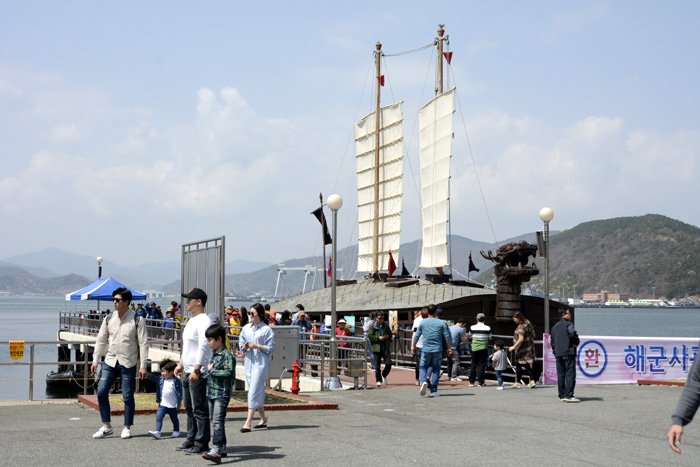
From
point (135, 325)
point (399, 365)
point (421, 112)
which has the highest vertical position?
point (421, 112)

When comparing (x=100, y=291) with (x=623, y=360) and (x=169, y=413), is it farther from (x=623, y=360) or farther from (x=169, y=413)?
(x=169, y=413)

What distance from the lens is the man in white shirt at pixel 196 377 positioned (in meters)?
9.36

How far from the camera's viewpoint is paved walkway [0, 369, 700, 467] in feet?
30.1

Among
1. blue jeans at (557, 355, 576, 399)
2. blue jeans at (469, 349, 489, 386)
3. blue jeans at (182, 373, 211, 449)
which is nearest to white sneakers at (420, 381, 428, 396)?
blue jeans at (557, 355, 576, 399)

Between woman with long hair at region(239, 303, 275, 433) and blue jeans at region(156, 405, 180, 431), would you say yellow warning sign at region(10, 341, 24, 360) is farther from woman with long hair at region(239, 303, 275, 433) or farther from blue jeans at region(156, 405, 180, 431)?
woman with long hair at region(239, 303, 275, 433)

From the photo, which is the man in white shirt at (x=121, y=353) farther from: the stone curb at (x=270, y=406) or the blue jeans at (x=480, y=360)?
the blue jeans at (x=480, y=360)

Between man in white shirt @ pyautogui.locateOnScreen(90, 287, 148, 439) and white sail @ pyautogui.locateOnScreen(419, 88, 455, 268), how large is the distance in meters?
47.0

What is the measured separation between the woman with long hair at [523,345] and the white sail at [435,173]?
125ft

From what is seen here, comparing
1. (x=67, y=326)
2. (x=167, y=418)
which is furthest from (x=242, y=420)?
(x=67, y=326)

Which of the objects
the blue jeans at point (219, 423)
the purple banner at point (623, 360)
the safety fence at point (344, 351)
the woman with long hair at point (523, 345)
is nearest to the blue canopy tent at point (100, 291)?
the safety fence at point (344, 351)

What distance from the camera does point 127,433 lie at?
10273 mm

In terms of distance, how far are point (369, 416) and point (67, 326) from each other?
128 feet

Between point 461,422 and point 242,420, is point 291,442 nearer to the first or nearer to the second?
point 242,420

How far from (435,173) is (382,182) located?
25.0 feet
